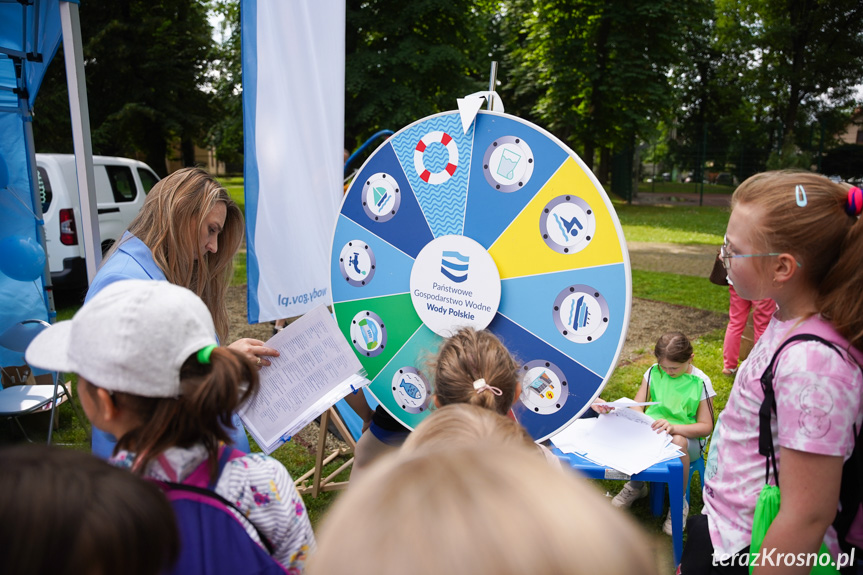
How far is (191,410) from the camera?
4.04 ft

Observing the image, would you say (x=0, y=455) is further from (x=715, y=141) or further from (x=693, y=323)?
(x=715, y=141)

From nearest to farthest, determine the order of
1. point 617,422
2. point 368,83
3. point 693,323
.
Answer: point 617,422, point 693,323, point 368,83

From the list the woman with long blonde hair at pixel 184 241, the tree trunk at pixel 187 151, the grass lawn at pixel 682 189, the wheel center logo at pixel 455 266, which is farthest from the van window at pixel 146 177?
the grass lawn at pixel 682 189

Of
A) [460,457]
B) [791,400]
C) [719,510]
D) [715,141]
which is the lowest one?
[719,510]

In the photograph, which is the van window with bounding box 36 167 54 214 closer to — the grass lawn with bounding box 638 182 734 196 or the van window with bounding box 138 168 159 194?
the van window with bounding box 138 168 159 194

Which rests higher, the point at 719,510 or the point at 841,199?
the point at 841,199

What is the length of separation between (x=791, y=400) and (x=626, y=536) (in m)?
0.83

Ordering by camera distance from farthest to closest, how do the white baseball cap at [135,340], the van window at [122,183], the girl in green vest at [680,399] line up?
the van window at [122,183] → the girl in green vest at [680,399] → the white baseball cap at [135,340]

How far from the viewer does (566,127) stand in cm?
2117

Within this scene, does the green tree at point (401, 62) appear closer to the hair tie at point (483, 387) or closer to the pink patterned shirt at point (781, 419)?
the hair tie at point (483, 387)

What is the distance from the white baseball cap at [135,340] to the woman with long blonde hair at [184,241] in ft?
2.31

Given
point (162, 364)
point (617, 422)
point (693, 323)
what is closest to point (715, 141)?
point (693, 323)

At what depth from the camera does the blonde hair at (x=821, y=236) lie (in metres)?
1.30

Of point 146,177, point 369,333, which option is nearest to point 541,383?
point 369,333
